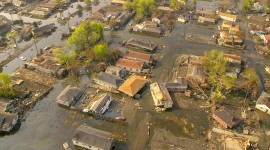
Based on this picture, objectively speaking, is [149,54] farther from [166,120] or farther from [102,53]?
[166,120]

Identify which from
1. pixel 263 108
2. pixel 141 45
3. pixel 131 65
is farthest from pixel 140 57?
pixel 263 108

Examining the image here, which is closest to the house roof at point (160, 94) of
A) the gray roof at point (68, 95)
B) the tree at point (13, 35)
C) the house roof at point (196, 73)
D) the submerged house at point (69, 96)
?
the house roof at point (196, 73)

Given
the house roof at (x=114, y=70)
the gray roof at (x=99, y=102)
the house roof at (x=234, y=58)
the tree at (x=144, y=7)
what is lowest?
the gray roof at (x=99, y=102)

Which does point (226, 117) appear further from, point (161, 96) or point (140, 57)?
point (140, 57)

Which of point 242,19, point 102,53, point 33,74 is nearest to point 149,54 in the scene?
point 102,53

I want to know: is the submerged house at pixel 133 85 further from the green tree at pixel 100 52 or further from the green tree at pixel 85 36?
the green tree at pixel 85 36

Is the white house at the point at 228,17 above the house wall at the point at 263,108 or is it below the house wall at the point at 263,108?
above
